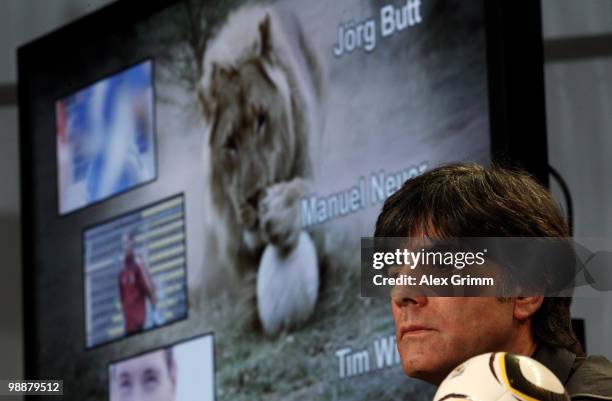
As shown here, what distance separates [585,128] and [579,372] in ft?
6.25

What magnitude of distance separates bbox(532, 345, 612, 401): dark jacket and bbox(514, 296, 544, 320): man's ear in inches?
1.4

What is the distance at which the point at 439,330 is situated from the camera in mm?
1391

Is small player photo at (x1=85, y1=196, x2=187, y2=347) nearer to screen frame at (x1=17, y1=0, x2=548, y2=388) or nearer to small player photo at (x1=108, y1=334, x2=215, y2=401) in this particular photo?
small player photo at (x1=108, y1=334, x2=215, y2=401)

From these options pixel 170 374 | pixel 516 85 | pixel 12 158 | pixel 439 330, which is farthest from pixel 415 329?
pixel 12 158

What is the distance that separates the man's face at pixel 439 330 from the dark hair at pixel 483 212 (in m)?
0.06

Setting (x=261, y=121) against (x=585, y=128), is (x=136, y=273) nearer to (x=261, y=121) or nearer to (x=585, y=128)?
(x=261, y=121)

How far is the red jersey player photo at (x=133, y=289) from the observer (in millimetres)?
3012

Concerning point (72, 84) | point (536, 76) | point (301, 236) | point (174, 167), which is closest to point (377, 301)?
point (301, 236)

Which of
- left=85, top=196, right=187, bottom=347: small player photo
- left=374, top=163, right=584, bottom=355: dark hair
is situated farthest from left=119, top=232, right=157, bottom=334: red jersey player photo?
left=374, top=163, right=584, bottom=355: dark hair

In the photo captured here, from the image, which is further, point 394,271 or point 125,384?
point 125,384

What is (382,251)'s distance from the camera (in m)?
1.41

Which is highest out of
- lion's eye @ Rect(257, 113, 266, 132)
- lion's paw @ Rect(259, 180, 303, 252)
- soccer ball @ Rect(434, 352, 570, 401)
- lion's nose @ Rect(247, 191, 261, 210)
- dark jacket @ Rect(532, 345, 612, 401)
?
lion's eye @ Rect(257, 113, 266, 132)

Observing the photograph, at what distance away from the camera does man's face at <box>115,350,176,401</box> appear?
9.57 feet

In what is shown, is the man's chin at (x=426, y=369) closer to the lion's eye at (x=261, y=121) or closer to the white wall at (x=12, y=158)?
the lion's eye at (x=261, y=121)
